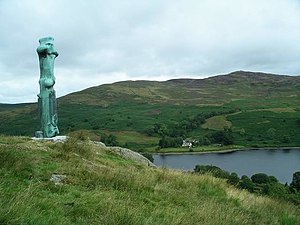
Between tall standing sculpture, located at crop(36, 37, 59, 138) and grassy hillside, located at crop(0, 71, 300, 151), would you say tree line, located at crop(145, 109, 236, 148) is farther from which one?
tall standing sculpture, located at crop(36, 37, 59, 138)

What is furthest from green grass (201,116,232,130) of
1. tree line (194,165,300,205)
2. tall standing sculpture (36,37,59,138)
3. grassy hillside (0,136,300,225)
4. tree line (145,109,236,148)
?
grassy hillside (0,136,300,225)

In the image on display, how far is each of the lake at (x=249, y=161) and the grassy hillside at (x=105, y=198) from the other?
218ft

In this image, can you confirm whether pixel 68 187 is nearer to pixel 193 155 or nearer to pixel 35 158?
pixel 35 158

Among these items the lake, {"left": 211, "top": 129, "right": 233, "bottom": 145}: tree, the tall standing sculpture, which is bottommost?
the lake

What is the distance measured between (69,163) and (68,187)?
2273 millimetres

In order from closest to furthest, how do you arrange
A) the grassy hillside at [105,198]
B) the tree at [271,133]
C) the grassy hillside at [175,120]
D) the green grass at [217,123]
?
the grassy hillside at [105,198]
the grassy hillside at [175,120]
the tree at [271,133]
the green grass at [217,123]

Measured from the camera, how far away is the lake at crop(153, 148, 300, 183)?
3182 inches

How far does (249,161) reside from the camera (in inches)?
3661

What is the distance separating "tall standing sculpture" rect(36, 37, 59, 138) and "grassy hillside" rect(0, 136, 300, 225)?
3709 millimetres

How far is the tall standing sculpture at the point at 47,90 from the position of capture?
14.5 meters

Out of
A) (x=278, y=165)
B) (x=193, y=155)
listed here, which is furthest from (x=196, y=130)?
(x=278, y=165)

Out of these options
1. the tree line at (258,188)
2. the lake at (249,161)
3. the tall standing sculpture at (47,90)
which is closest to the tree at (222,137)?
the lake at (249,161)

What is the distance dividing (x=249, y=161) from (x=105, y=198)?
9060 cm

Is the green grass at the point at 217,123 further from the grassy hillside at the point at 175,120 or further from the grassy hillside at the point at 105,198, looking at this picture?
the grassy hillside at the point at 105,198
